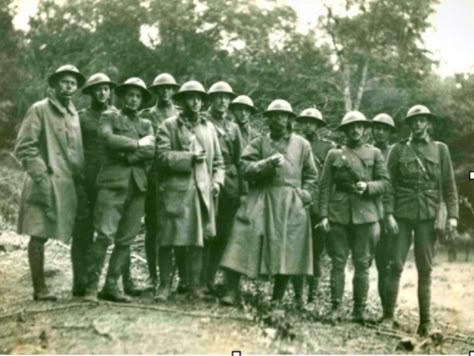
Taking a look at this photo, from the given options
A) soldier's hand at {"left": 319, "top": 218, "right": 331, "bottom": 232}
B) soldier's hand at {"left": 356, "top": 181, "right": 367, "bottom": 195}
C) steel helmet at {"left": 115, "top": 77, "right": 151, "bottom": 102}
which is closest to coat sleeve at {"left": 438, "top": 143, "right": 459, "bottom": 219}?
soldier's hand at {"left": 356, "top": 181, "right": 367, "bottom": 195}

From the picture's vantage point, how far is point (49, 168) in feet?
19.1

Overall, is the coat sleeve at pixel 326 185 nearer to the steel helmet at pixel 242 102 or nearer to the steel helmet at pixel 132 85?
the steel helmet at pixel 242 102

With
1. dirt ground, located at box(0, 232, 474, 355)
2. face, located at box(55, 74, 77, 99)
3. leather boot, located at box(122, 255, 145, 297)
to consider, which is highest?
face, located at box(55, 74, 77, 99)

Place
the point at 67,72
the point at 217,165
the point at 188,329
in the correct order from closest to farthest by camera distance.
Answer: the point at 188,329 → the point at 67,72 → the point at 217,165

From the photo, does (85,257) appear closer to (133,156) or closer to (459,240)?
(133,156)

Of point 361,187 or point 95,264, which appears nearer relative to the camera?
point 95,264

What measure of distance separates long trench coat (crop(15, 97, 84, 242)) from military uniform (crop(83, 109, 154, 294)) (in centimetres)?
27

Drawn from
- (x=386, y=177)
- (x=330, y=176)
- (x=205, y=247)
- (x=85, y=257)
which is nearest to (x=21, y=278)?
(x=85, y=257)

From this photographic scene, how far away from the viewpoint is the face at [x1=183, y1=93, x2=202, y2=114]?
6316 millimetres

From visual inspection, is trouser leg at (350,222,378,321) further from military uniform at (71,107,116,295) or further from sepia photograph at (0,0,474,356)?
military uniform at (71,107,116,295)

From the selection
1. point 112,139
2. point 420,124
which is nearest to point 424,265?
point 420,124

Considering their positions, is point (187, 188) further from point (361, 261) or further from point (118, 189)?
point (361, 261)

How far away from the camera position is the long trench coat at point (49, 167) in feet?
18.7

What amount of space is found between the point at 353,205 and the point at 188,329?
2.02 m
